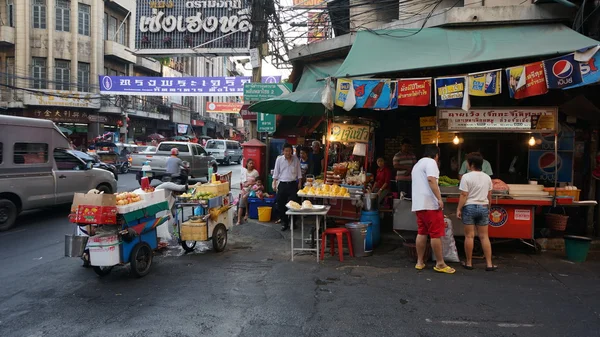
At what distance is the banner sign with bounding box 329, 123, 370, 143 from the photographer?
8.30 m

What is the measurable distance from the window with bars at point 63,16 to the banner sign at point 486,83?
29549 millimetres

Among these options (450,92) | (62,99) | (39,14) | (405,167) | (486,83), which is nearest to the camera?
(486,83)

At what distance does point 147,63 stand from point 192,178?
20024 millimetres

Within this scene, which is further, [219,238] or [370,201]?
[370,201]

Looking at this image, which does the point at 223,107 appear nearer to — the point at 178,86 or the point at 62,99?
the point at 62,99

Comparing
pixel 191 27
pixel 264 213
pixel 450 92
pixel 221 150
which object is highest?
pixel 191 27

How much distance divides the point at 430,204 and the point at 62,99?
93.8 feet

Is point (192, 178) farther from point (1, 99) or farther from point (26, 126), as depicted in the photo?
point (1, 99)

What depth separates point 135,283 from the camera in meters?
5.34

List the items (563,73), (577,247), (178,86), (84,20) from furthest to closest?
1. (84,20)
2. (178,86)
3. (577,247)
4. (563,73)

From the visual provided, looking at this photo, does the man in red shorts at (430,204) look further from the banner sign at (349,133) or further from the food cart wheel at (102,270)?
the food cart wheel at (102,270)

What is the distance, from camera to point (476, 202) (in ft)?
19.2

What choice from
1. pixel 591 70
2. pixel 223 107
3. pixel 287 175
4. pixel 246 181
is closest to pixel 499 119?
pixel 591 70

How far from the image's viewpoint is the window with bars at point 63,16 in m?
27.2
